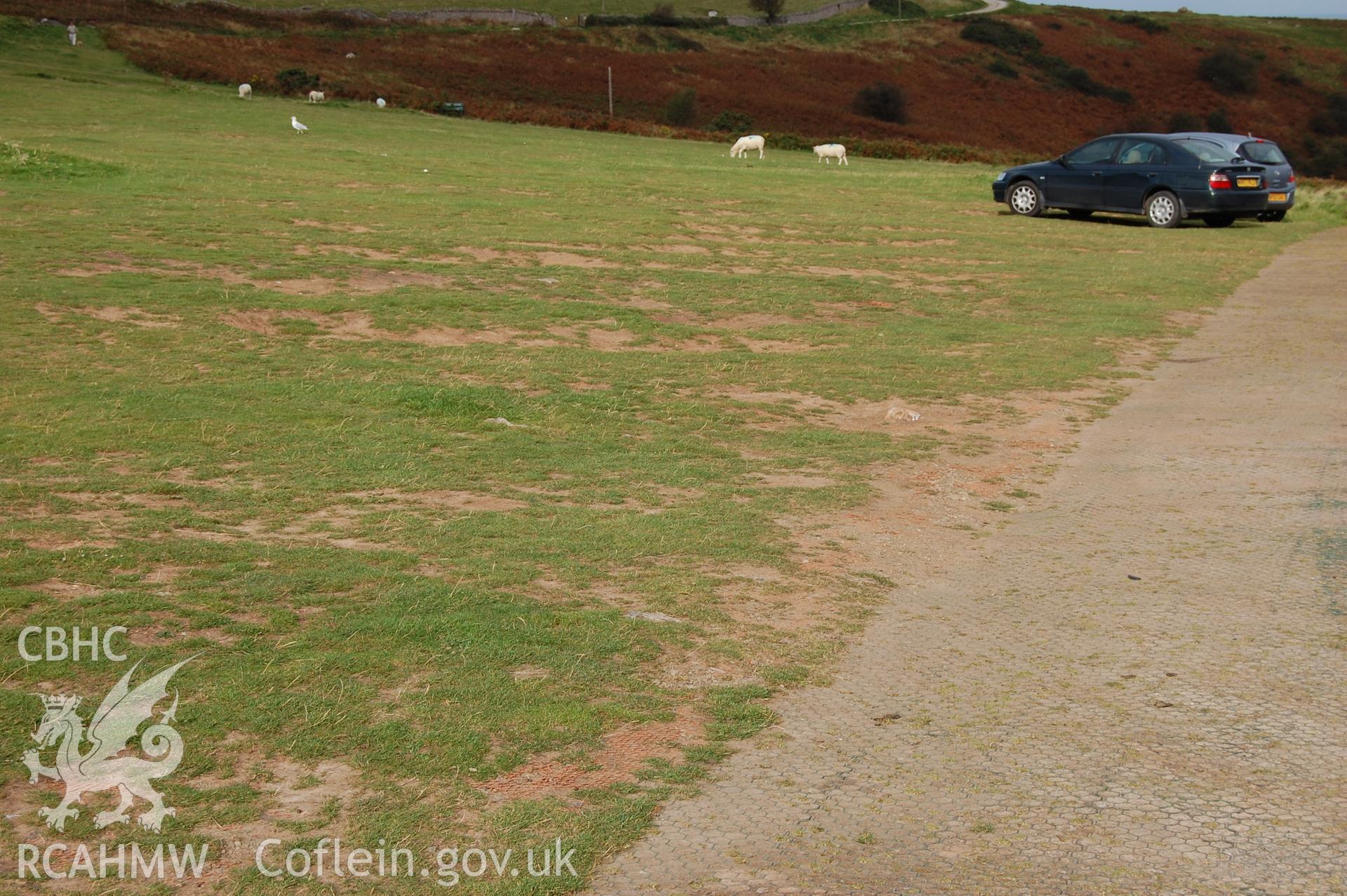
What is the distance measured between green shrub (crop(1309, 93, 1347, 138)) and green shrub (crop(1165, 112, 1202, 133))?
8728 mm

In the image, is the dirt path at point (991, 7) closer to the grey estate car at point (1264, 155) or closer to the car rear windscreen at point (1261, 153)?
the car rear windscreen at point (1261, 153)

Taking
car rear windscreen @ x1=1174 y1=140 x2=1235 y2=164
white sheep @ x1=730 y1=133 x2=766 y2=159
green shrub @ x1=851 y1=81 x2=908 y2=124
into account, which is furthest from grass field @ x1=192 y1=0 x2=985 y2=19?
car rear windscreen @ x1=1174 y1=140 x2=1235 y2=164

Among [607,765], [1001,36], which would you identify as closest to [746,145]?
[607,765]

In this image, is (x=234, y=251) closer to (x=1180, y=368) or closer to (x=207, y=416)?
(x=207, y=416)

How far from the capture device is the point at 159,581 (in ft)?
20.0

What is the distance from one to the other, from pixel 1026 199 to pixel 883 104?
140 feet

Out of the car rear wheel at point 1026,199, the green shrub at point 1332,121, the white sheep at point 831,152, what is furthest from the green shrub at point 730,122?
the green shrub at point 1332,121

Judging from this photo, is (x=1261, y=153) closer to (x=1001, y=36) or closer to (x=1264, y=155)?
(x=1264, y=155)

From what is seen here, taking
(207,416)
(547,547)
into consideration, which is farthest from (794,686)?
(207,416)

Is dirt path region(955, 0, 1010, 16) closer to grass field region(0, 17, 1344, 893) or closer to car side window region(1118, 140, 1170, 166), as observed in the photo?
car side window region(1118, 140, 1170, 166)

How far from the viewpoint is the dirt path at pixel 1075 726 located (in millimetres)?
4223

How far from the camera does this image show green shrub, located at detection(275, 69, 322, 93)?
162 feet

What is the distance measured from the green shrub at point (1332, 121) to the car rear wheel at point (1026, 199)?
2360 inches

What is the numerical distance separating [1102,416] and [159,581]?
8.40 metres
